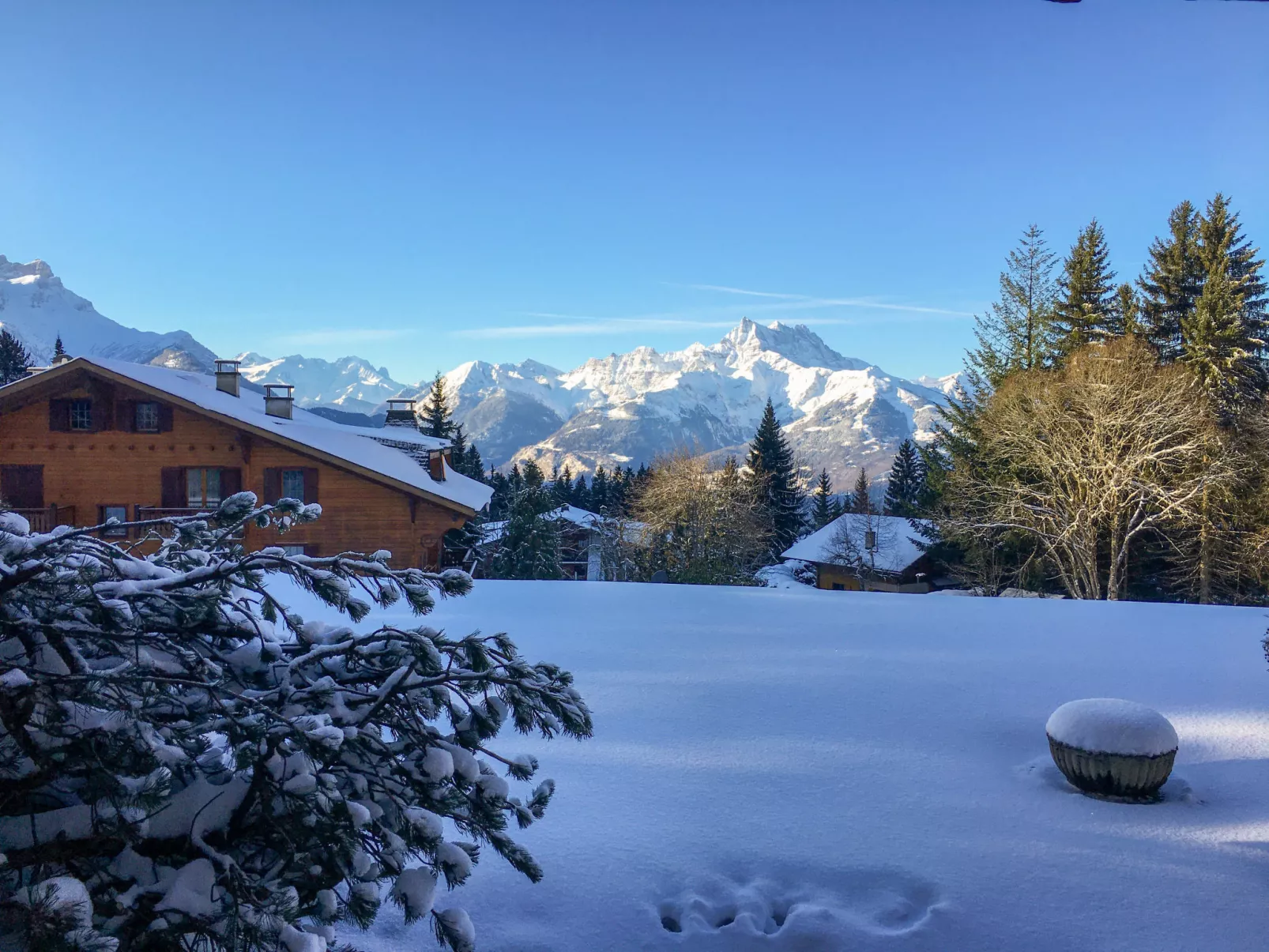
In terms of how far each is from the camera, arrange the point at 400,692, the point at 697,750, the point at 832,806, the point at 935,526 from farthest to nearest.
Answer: the point at 935,526 → the point at 697,750 → the point at 832,806 → the point at 400,692

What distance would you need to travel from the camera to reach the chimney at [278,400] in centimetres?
1764

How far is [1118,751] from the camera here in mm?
4160

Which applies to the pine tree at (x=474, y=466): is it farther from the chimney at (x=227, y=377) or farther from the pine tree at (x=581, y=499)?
the chimney at (x=227, y=377)

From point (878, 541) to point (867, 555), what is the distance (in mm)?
1155

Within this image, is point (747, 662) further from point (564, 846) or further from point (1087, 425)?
point (1087, 425)

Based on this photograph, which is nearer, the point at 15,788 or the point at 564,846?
the point at 15,788

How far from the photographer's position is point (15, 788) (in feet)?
5.80

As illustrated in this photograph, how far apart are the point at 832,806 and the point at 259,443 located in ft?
50.4

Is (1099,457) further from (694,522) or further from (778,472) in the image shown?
(778,472)

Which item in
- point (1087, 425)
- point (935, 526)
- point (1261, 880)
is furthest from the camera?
point (935, 526)

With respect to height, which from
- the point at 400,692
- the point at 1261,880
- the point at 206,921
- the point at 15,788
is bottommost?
the point at 1261,880

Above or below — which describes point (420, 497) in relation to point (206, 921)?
above

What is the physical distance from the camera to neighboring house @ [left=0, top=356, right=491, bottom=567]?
1566 centimetres

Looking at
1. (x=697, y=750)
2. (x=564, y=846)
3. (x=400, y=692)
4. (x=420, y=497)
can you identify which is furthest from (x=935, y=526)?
(x=400, y=692)
